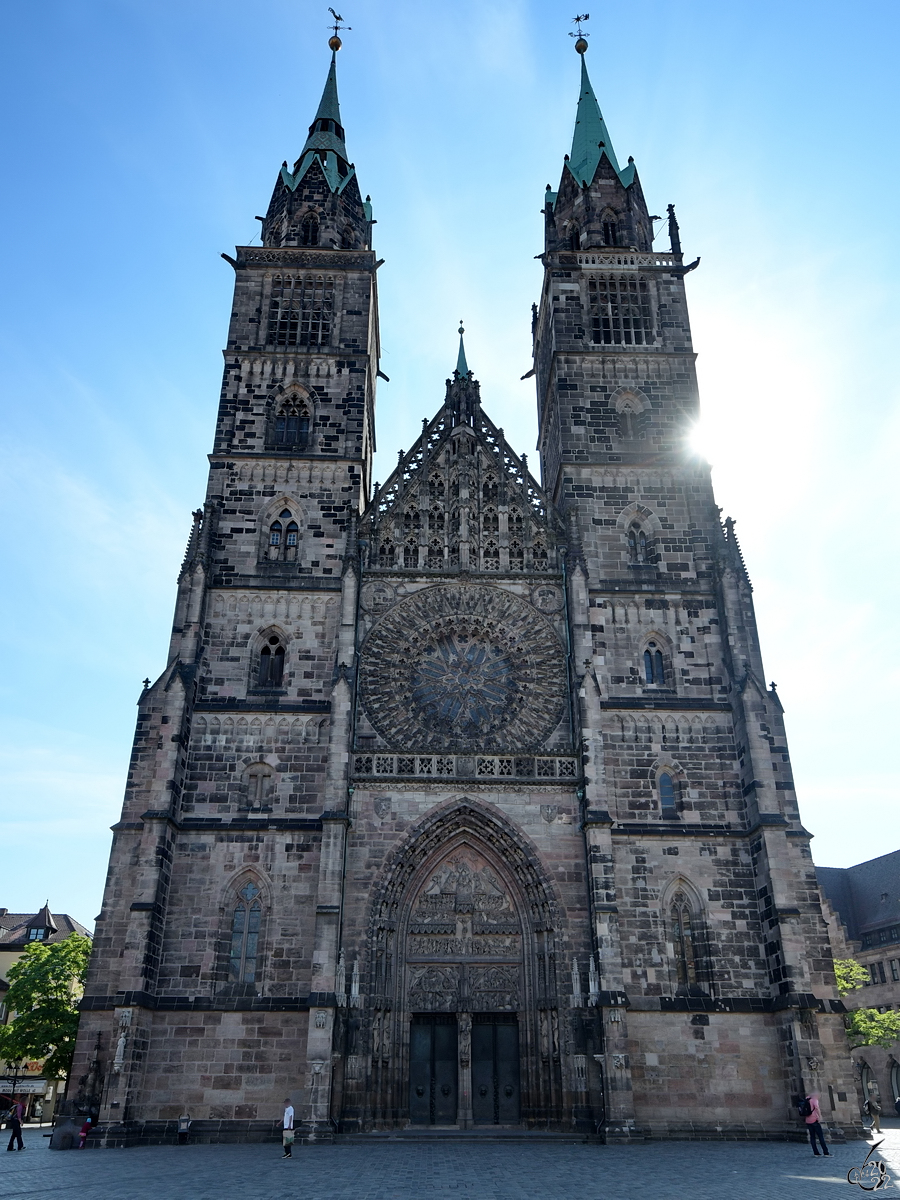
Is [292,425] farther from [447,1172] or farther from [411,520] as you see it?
[447,1172]

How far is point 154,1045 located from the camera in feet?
75.6

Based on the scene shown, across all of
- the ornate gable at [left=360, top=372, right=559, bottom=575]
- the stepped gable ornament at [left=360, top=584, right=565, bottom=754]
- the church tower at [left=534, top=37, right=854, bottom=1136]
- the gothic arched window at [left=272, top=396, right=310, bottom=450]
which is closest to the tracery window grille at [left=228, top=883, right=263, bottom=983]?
the stepped gable ornament at [left=360, top=584, right=565, bottom=754]

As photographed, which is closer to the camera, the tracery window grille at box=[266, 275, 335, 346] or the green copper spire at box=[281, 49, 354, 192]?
the tracery window grille at box=[266, 275, 335, 346]

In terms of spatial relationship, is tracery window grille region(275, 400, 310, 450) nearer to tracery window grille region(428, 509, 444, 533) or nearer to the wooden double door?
tracery window grille region(428, 509, 444, 533)

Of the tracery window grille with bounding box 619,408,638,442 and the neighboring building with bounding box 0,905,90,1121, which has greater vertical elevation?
the tracery window grille with bounding box 619,408,638,442

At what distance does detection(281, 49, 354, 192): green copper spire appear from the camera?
37.9 m

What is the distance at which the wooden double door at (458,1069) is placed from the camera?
23.5 m

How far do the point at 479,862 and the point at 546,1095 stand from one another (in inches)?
230

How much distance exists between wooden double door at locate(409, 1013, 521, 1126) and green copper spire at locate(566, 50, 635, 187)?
3093cm

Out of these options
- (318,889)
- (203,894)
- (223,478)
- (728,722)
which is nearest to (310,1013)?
(318,889)

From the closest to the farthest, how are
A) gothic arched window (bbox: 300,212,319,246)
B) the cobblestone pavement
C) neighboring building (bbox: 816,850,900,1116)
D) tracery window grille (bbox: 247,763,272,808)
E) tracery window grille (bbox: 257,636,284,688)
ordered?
the cobblestone pavement, tracery window grille (bbox: 247,763,272,808), tracery window grille (bbox: 257,636,284,688), gothic arched window (bbox: 300,212,319,246), neighboring building (bbox: 816,850,900,1116)

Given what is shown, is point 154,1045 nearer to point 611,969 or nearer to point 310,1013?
point 310,1013

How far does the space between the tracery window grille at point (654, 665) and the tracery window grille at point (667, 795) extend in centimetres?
289

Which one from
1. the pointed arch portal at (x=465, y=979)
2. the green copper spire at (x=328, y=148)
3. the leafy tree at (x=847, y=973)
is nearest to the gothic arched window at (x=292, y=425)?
the green copper spire at (x=328, y=148)
